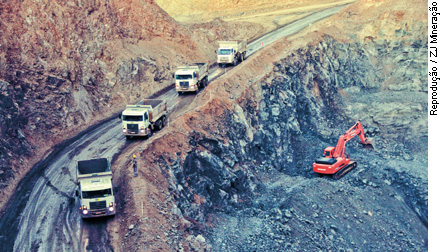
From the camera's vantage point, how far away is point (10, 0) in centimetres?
4859

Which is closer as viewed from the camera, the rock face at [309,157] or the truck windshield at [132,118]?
the rock face at [309,157]

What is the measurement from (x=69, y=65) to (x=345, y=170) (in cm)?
3027

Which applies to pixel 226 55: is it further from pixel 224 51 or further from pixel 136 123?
pixel 136 123

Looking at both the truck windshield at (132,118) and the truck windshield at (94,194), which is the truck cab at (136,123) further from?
the truck windshield at (94,194)

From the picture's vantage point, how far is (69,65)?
50594 millimetres

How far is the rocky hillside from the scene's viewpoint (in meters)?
37.5

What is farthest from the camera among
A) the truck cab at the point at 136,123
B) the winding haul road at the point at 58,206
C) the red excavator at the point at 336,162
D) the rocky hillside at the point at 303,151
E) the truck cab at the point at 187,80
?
the truck cab at the point at 187,80

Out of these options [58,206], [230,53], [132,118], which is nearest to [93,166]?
[58,206]

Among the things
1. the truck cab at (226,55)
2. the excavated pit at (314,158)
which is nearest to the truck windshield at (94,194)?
the excavated pit at (314,158)

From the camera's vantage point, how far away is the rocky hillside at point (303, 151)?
37.5 meters

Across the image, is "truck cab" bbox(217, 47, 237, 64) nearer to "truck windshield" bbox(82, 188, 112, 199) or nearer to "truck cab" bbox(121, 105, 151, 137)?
"truck cab" bbox(121, 105, 151, 137)

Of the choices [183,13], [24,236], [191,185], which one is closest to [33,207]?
[24,236]

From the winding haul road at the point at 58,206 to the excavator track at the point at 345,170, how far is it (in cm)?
2227

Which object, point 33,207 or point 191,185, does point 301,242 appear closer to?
point 191,185
